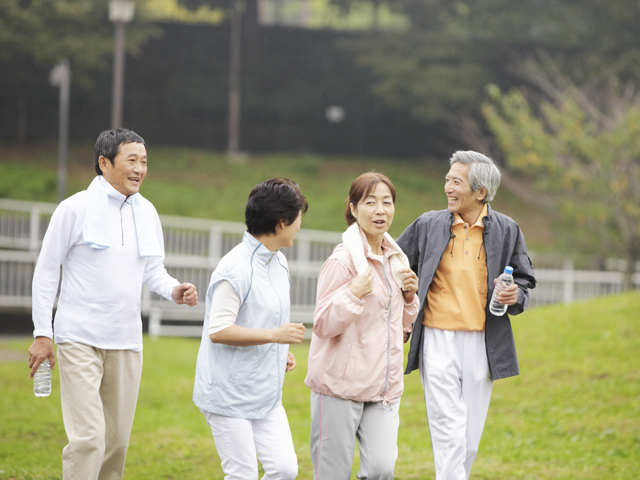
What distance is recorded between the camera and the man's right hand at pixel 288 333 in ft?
9.82

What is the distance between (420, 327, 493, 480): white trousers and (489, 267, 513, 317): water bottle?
0.19 meters

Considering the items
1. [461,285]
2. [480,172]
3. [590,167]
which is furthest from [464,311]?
[590,167]

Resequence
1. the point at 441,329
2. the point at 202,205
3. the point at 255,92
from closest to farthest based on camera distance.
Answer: the point at 441,329 → the point at 202,205 → the point at 255,92

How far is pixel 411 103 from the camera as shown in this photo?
94.3 feet

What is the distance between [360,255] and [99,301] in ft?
4.19

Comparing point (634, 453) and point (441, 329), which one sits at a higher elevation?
point (441, 329)

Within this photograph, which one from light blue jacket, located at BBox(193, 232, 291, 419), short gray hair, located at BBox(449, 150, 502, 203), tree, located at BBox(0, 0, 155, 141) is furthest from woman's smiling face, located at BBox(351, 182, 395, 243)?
tree, located at BBox(0, 0, 155, 141)

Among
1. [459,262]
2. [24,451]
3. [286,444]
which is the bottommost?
[24,451]

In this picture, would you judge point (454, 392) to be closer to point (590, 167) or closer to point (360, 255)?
point (360, 255)

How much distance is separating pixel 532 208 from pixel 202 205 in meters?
12.4

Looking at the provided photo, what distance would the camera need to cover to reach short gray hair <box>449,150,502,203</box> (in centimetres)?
388

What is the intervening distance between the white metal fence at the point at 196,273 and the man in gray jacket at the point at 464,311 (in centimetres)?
941

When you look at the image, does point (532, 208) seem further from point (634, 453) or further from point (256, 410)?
point (256, 410)

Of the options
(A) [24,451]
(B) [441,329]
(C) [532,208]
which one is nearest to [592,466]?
(B) [441,329]
